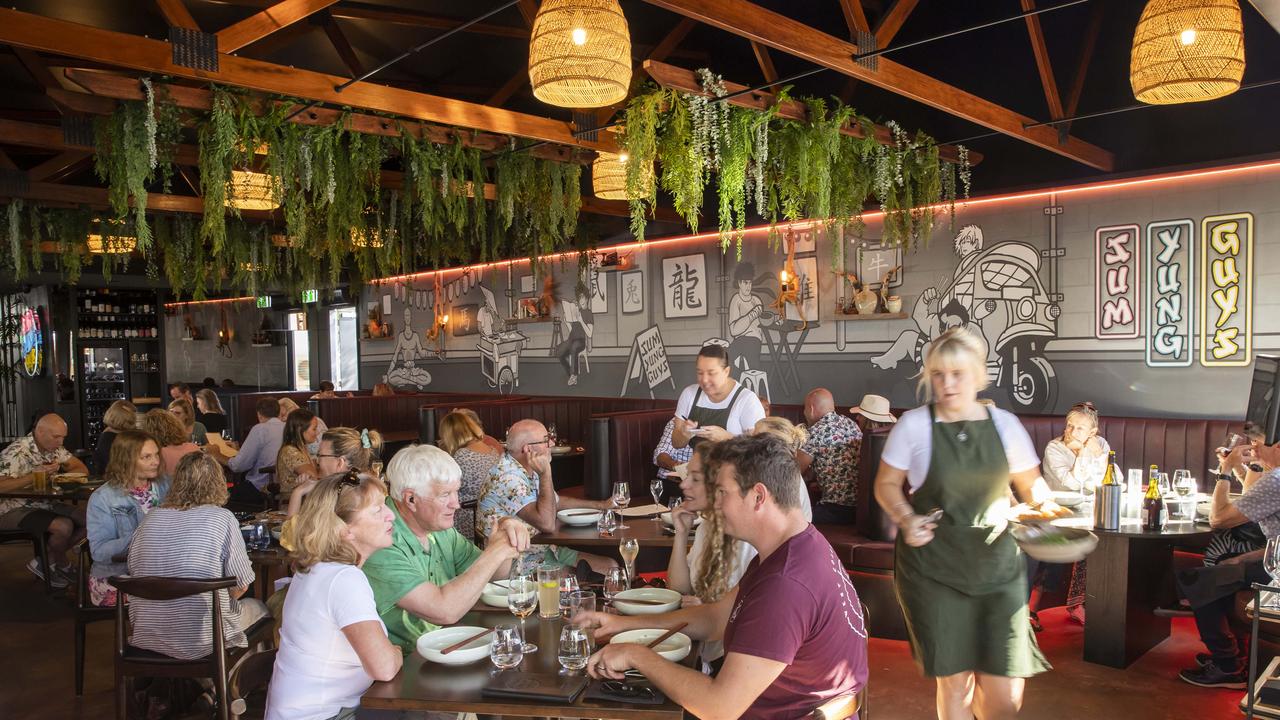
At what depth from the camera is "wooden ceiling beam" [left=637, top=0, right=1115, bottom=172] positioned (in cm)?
424

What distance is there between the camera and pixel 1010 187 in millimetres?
7453

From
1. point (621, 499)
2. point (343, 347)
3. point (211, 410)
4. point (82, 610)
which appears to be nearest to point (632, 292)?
point (211, 410)

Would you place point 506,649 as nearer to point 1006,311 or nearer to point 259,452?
point 259,452

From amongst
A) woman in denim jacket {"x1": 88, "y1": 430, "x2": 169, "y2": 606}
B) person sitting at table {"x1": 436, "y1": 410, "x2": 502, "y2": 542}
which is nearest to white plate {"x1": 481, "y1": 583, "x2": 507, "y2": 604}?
person sitting at table {"x1": 436, "y1": 410, "x2": 502, "y2": 542}

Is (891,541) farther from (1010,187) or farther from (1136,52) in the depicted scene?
(1010,187)

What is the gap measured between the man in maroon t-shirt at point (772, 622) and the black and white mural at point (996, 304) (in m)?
4.91

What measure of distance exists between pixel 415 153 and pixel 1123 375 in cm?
584

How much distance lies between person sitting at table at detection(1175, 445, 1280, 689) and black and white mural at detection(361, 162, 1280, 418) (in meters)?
2.46

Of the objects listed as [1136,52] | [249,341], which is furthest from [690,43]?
[249,341]

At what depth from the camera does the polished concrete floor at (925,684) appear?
4.12 metres

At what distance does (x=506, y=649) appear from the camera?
2.24 meters

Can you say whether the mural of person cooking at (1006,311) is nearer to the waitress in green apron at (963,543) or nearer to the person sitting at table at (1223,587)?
the person sitting at table at (1223,587)

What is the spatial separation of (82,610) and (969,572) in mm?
4286

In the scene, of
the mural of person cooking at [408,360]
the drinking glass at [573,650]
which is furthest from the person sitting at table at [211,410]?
the drinking glass at [573,650]
